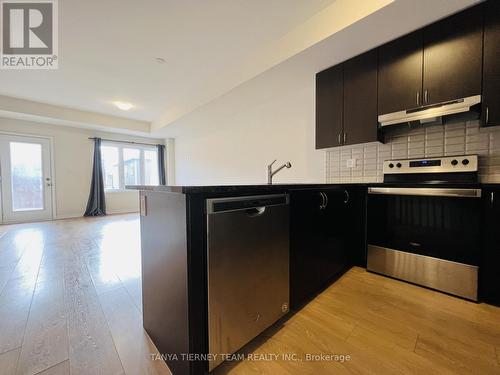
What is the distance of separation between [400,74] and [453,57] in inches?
13.1

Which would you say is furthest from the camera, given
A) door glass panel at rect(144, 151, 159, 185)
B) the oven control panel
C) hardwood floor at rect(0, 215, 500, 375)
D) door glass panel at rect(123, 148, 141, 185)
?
door glass panel at rect(144, 151, 159, 185)

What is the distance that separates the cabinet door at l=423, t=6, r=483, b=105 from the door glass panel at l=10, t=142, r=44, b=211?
7007 mm

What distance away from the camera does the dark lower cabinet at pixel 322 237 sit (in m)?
1.32

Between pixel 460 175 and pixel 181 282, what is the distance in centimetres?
226

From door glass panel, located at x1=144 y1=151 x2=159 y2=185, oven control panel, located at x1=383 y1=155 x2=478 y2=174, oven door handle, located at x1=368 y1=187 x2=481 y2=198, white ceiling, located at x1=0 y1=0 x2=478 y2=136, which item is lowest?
oven door handle, located at x1=368 y1=187 x2=481 y2=198

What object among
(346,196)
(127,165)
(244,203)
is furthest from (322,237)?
(127,165)

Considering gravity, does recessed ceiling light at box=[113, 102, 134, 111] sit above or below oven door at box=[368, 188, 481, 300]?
above

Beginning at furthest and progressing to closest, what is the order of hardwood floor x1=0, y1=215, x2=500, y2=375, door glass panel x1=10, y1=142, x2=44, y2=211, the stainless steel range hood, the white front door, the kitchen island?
1. door glass panel x1=10, y1=142, x2=44, y2=211
2. the white front door
3. the stainless steel range hood
4. hardwood floor x1=0, y1=215, x2=500, y2=375
5. the kitchen island

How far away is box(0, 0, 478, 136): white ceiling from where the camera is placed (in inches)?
68.7

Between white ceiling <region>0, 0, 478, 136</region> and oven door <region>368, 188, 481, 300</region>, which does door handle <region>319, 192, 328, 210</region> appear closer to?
oven door <region>368, 188, 481, 300</region>

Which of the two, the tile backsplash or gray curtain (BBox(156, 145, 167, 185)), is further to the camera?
gray curtain (BBox(156, 145, 167, 185))

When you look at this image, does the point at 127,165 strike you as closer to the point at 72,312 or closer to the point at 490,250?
the point at 72,312

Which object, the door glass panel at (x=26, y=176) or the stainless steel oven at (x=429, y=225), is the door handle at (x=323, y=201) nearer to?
the stainless steel oven at (x=429, y=225)

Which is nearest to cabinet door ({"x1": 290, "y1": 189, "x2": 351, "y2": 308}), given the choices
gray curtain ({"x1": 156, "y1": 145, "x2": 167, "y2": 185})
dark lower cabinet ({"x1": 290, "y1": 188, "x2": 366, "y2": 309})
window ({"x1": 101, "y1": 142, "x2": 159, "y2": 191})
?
dark lower cabinet ({"x1": 290, "y1": 188, "x2": 366, "y2": 309})
